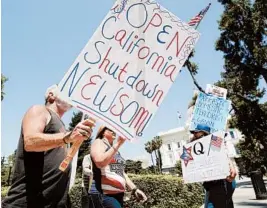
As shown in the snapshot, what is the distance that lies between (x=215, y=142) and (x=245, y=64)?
53.2 ft

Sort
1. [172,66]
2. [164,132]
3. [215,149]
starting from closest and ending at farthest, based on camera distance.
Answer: [172,66] → [215,149] → [164,132]

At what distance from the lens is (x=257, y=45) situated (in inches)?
696

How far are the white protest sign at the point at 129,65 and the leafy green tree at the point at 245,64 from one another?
55.0 ft

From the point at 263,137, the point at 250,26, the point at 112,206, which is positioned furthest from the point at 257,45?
the point at 112,206

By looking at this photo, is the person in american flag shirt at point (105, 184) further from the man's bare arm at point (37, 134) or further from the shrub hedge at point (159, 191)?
the shrub hedge at point (159, 191)

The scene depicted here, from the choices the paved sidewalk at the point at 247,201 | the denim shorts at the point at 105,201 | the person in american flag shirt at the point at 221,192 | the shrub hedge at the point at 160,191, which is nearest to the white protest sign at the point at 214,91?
the person in american flag shirt at the point at 221,192

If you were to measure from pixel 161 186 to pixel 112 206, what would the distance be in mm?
7410

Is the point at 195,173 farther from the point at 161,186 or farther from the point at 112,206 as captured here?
the point at 161,186

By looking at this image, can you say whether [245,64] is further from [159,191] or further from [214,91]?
[214,91]

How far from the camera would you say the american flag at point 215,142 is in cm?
369

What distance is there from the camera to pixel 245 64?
1881 centimetres

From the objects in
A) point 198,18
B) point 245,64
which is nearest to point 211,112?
point 198,18

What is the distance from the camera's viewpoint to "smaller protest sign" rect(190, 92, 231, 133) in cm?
440

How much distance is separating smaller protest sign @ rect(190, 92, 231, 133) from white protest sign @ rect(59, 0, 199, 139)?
2.23 meters
